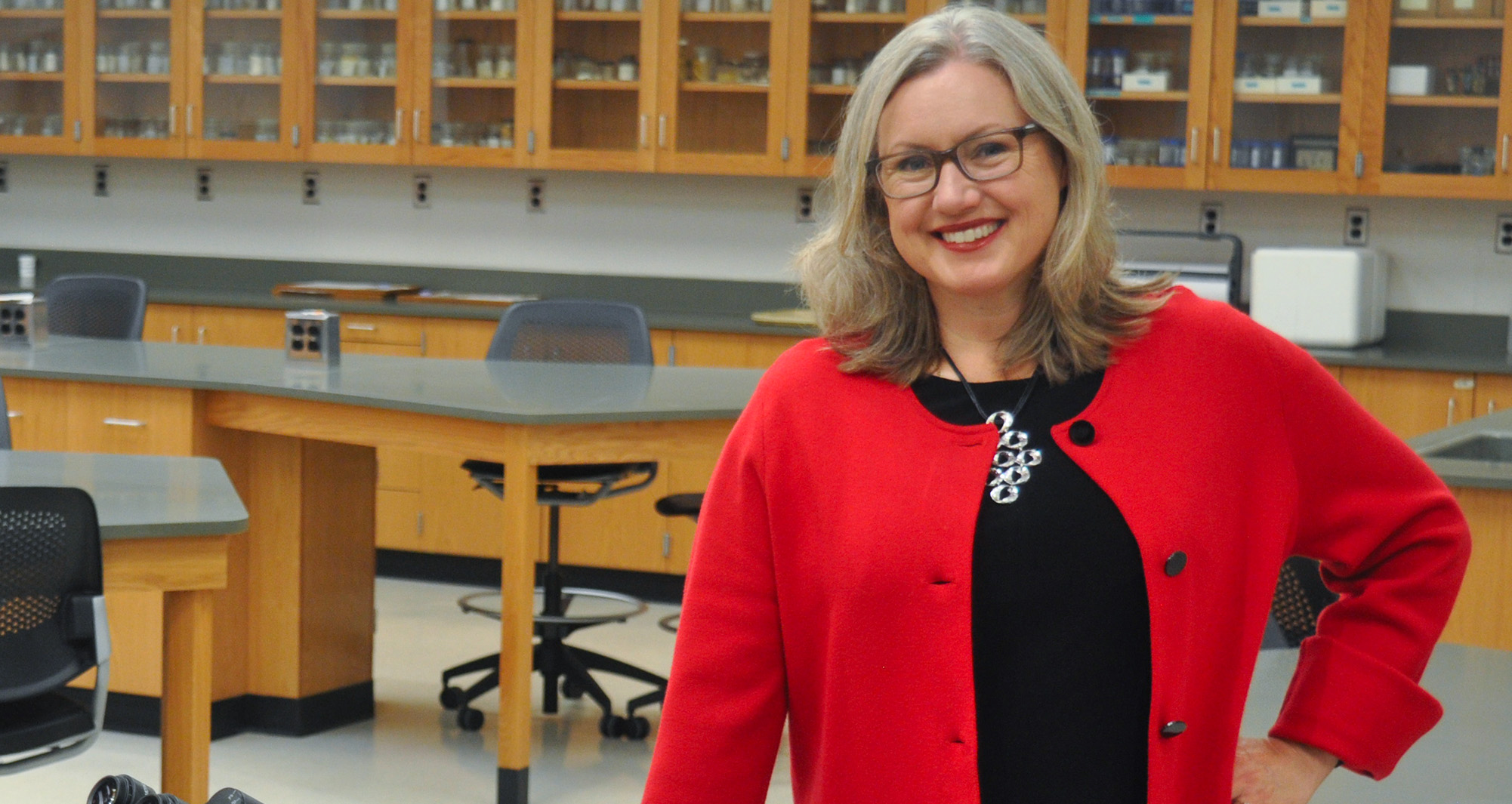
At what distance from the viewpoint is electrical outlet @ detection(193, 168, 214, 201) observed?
6.38 m

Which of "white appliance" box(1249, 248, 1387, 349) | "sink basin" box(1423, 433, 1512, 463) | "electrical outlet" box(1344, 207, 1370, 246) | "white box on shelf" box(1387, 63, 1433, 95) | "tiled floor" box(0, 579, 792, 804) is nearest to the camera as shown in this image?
"sink basin" box(1423, 433, 1512, 463)

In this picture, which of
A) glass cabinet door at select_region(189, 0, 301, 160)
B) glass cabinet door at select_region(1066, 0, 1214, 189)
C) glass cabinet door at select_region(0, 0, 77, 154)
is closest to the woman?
glass cabinet door at select_region(1066, 0, 1214, 189)

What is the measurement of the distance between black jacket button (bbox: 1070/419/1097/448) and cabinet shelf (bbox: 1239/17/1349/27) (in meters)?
4.19

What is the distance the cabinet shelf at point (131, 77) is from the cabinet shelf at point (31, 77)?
17 cm

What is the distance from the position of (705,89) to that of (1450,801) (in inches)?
176

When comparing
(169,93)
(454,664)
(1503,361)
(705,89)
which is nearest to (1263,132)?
(1503,361)

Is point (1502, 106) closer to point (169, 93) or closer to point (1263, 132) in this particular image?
point (1263, 132)

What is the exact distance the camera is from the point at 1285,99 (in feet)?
16.3

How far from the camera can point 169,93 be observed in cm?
596

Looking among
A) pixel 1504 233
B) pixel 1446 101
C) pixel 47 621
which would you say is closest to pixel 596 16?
pixel 1446 101

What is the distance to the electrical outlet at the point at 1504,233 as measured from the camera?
5.14 meters

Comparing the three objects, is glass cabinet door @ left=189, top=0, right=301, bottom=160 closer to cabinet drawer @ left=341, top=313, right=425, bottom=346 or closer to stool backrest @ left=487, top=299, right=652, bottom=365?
cabinet drawer @ left=341, top=313, right=425, bottom=346

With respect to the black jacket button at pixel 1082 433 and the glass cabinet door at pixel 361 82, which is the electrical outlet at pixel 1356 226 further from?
the black jacket button at pixel 1082 433

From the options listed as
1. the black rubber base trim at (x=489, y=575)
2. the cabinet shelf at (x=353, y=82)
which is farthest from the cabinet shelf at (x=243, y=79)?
the black rubber base trim at (x=489, y=575)
